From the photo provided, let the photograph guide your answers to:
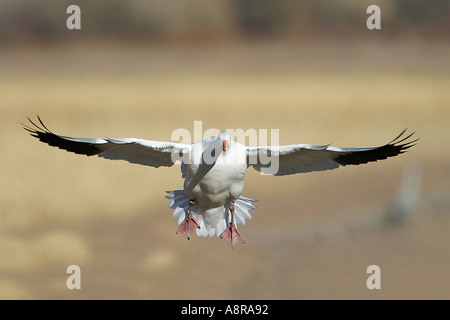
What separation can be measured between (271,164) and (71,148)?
171 centimetres

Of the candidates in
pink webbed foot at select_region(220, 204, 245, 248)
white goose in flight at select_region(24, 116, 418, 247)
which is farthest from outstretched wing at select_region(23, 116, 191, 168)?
pink webbed foot at select_region(220, 204, 245, 248)

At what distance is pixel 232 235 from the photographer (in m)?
7.50

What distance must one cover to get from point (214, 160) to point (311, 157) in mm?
869

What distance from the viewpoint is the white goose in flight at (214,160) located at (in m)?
6.98

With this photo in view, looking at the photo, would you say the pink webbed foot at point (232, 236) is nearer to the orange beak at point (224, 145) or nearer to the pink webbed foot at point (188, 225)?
the pink webbed foot at point (188, 225)

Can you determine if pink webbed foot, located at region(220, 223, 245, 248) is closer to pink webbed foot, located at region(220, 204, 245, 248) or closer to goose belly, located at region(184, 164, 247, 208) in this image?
pink webbed foot, located at region(220, 204, 245, 248)

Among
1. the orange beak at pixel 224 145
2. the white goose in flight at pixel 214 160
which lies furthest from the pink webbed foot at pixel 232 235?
the orange beak at pixel 224 145

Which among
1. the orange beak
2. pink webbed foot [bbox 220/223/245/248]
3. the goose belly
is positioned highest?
the orange beak

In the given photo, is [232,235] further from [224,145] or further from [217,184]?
[224,145]

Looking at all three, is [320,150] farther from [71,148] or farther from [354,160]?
[71,148]

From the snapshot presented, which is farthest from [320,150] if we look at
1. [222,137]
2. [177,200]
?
[177,200]

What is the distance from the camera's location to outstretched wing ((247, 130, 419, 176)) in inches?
277

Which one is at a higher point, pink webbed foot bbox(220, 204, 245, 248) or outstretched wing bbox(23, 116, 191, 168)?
outstretched wing bbox(23, 116, 191, 168)

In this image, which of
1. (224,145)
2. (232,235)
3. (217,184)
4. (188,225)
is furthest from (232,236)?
(224,145)
